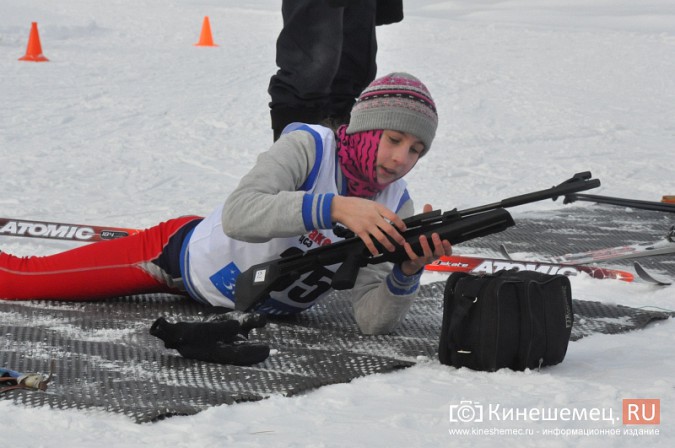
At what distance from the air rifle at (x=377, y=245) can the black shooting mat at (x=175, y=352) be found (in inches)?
7.4

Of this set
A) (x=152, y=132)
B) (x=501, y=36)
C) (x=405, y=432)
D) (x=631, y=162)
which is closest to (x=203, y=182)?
(x=152, y=132)

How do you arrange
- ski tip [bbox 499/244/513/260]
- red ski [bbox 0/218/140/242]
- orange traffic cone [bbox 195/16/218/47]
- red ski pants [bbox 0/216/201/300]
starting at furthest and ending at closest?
orange traffic cone [bbox 195/16/218/47] → red ski [bbox 0/218/140/242] → ski tip [bbox 499/244/513/260] → red ski pants [bbox 0/216/201/300]

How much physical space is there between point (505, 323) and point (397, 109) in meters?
0.63

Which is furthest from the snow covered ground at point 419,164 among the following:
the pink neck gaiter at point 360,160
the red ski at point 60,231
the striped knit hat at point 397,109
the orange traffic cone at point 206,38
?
the striped knit hat at point 397,109

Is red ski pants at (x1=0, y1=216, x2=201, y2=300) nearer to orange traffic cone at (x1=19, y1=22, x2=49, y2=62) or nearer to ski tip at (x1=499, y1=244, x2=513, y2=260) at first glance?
ski tip at (x1=499, y1=244, x2=513, y2=260)

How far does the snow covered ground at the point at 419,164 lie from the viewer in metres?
2.13

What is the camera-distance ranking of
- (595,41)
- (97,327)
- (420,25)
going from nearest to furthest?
(97,327)
(595,41)
(420,25)

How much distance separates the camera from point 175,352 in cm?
271

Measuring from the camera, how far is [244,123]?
24.2ft

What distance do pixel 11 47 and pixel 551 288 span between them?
27.5 feet

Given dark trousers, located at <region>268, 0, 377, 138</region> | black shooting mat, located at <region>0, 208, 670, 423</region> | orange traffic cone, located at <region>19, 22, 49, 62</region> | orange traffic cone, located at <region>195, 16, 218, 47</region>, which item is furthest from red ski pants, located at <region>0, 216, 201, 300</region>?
orange traffic cone, located at <region>195, 16, 218, 47</region>

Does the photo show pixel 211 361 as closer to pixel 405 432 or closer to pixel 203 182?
pixel 405 432

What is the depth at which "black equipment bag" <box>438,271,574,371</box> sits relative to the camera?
2.60 m

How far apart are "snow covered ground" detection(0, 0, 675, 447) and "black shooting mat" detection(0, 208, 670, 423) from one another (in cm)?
8
